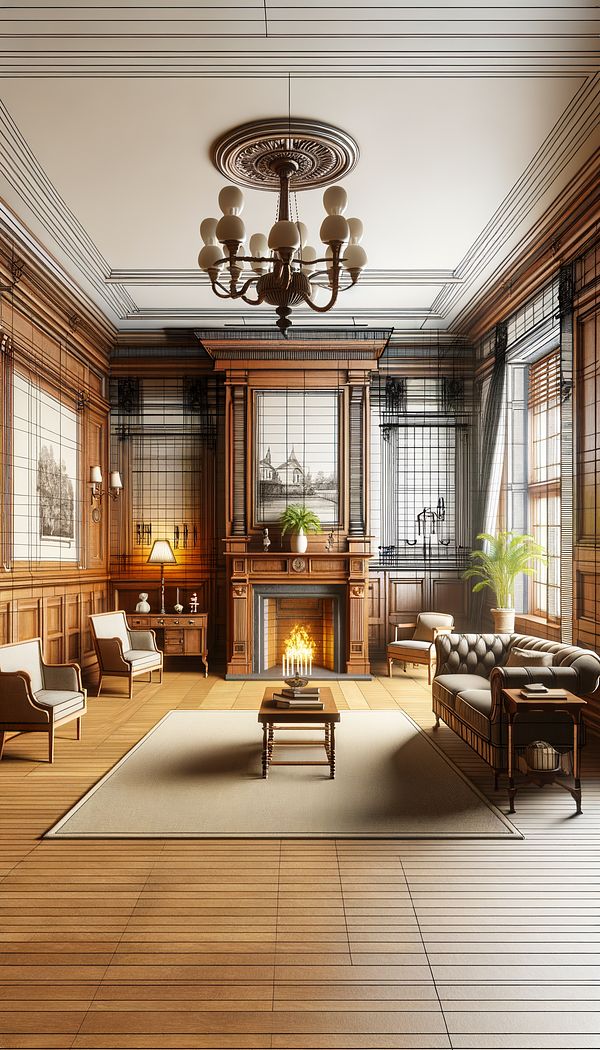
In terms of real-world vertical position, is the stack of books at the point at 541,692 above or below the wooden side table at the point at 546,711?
above

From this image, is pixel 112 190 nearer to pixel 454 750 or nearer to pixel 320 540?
pixel 320 540

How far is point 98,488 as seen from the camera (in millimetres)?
9227

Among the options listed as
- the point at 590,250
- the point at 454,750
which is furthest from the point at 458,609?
the point at 590,250

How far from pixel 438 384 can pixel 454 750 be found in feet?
18.6

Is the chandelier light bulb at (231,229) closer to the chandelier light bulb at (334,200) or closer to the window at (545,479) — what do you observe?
the chandelier light bulb at (334,200)

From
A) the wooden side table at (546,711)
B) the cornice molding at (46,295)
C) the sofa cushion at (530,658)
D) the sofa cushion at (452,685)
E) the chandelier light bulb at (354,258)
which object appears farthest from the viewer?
the cornice molding at (46,295)

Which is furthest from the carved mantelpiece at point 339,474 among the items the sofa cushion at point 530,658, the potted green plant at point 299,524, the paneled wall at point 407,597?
the sofa cushion at point 530,658

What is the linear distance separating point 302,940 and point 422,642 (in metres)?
6.05

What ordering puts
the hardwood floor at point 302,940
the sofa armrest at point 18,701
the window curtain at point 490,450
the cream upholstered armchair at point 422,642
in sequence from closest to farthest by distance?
the hardwood floor at point 302,940, the sofa armrest at point 18,701, the window curtain at point 490,450, the cream upholstered armchair at point 422,642

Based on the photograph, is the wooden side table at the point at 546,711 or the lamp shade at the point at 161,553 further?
the lamp shade at the point at 161,553

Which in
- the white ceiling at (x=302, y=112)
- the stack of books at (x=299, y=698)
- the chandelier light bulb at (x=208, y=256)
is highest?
the white ceiling at (x=302, y=112)

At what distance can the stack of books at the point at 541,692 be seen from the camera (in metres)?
4.34

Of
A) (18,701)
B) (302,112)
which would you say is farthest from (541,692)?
(302,112)

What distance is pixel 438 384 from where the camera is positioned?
9.87 meters
